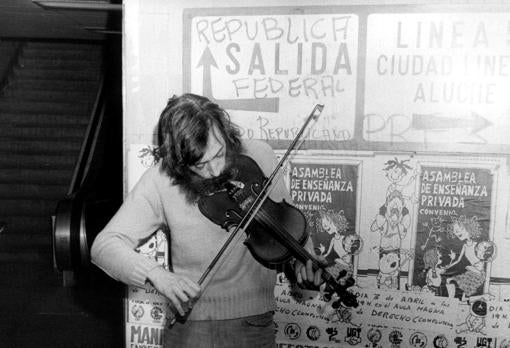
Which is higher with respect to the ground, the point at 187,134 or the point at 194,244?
the point at 187,134

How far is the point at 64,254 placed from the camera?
3.04 m

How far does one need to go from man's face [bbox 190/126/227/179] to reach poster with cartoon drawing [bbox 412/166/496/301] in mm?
793

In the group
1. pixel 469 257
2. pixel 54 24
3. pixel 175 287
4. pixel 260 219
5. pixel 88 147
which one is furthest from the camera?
pixel 54 24

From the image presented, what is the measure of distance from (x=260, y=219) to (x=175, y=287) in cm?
34

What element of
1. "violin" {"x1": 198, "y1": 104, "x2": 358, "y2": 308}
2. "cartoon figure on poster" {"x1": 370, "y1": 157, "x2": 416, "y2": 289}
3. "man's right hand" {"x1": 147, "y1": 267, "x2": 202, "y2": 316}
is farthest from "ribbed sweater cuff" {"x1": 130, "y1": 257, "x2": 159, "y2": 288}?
"cartoon figure on poster" {"x1": 370, "y1": 157, "x2": 416, "y2": 289}

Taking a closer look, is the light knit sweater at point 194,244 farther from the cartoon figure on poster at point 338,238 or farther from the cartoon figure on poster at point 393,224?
the cartoon figure on poster at point 393,224

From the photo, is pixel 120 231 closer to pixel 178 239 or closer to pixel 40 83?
pixel 178 239

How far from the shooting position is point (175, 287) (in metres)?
1.81

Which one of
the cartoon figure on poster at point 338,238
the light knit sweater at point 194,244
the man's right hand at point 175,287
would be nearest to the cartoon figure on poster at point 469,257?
the cartoon figure on poster at point 338,238

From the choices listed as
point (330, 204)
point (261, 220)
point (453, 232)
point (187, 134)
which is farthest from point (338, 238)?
point (187, 134)

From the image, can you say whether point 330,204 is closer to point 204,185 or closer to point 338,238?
point 338,238

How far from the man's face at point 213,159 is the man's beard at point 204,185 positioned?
→ 30mm

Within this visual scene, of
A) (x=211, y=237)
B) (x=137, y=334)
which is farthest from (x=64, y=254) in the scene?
(x=211, y=237)

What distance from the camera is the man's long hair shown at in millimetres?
2041
